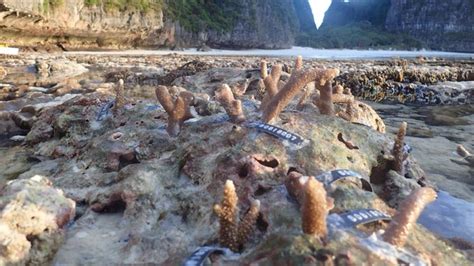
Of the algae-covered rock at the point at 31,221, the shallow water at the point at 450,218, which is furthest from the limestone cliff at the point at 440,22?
the algae-covered rock at the point at 31,221

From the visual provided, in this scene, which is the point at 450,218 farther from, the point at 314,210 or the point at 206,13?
the point at 206,13

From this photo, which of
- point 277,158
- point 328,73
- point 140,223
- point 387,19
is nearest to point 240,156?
point 277,158

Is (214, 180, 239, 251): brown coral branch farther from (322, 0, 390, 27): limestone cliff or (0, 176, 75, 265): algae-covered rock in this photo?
(322, 0, 390, 27): limestone cliff

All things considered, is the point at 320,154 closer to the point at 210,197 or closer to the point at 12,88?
the point at 210,197

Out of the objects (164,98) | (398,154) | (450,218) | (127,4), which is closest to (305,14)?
(127,4)

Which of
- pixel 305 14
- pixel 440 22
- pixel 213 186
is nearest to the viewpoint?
pixel 213 186

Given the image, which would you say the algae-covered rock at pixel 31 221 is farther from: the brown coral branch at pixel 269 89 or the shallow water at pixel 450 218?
the shallow water at pixel 450 218
